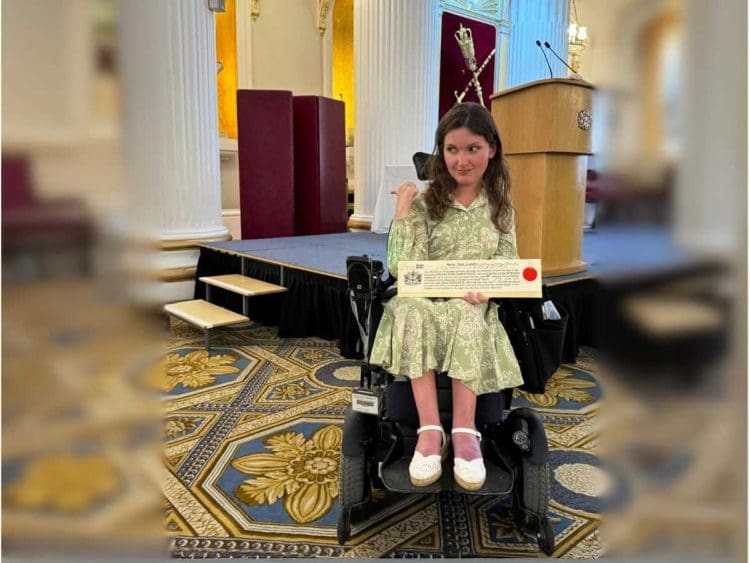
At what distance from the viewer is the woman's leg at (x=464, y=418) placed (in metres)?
1.52

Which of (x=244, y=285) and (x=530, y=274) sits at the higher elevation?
(x=530, y=274)

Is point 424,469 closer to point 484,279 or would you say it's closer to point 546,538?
point 546,538

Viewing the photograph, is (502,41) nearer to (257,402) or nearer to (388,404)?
(257,402)

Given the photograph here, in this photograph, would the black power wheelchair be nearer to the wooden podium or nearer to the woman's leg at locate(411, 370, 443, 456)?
the woman's leg at locate(411, 370, 443, 456)

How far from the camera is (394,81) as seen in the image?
6.12m

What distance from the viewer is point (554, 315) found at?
190 cm

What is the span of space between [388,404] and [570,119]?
192 cm

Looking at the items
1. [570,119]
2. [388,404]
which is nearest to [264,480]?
[388,404]

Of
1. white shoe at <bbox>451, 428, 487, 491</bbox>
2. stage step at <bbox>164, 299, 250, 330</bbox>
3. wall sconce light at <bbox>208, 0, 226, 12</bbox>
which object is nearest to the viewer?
white shoe at <bbox>451, 428, 487, 491</bbox>

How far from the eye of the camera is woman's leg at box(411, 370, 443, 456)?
1.55 meters

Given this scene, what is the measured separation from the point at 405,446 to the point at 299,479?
53 centimetres

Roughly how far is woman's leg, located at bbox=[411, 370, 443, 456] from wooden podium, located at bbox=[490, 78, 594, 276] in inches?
65.5

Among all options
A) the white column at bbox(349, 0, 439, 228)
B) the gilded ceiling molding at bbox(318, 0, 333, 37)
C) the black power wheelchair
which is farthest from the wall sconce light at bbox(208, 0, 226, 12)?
the black power wheelchair

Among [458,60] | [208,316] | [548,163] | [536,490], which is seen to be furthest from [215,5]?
[536,490]
